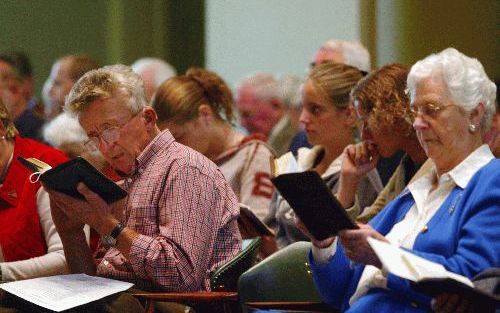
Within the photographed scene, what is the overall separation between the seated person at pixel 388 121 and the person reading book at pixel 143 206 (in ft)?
2.91

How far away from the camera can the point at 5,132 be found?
508 centimetres

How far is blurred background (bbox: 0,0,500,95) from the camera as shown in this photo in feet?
24.7

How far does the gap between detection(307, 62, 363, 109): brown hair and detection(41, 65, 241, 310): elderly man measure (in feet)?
4.30

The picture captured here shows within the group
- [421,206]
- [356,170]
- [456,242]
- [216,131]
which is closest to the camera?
[456,242]

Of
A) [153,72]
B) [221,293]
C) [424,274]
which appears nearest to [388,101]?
[221,293]

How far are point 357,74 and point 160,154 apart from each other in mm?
1518

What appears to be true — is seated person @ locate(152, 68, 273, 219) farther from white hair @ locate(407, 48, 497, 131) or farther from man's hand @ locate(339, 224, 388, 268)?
man's hand @ locate(339, 224, 388, 268)

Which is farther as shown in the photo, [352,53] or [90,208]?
[352,53]

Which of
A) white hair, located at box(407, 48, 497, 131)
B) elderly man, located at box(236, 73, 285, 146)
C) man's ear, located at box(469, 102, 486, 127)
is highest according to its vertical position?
white hair, located at box(407, 48, 497, 131)

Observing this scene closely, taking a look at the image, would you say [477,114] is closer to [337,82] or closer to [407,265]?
[407,265]

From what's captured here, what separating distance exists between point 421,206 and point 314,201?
58 centimetres

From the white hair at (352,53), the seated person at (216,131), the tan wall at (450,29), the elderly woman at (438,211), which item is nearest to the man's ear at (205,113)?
the seated person at (216,131)

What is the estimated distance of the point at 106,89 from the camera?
452 cm

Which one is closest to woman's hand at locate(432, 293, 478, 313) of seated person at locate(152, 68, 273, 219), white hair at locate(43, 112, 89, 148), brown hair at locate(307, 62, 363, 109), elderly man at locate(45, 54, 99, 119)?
brown hair at locate(307, 62, 363, 109)
